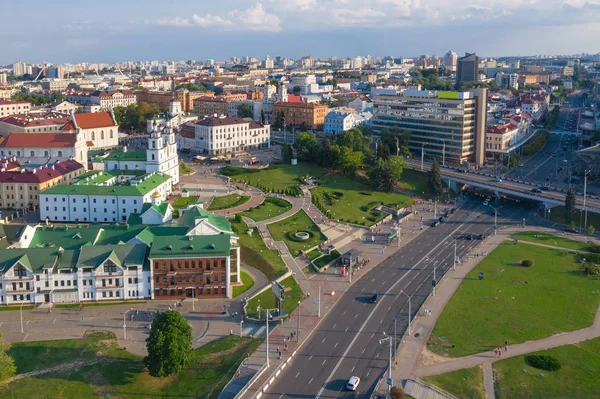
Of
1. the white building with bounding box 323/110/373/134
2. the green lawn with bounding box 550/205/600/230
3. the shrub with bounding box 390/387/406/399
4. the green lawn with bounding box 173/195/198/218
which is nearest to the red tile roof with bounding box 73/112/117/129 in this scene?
the green lawn with bounding box 173/195/198/218

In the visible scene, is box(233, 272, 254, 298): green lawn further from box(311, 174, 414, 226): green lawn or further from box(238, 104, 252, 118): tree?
box(238, 104, 252, 118): tree

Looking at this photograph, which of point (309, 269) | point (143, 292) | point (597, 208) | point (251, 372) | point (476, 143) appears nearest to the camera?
point (251, 372)

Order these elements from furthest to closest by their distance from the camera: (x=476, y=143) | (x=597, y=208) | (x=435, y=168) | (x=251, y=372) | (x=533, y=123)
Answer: (x=533, y=123) → (x=476, y=143) → (x=435, y=168) → (x=597, y=208) → (x=251, y=372)

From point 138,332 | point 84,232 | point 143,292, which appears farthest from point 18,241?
point 138,332

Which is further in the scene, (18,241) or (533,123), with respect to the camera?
(533,123)

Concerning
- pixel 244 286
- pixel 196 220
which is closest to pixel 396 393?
pixel 244 286

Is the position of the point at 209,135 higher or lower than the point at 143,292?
higher

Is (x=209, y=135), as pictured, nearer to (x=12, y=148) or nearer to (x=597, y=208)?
(x=12, y=148)
